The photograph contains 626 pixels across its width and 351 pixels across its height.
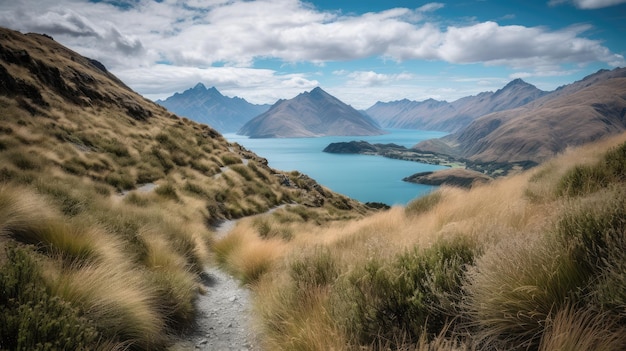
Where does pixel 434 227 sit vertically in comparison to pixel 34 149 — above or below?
below

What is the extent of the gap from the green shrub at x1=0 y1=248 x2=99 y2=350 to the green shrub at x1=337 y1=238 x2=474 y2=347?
2.52 m

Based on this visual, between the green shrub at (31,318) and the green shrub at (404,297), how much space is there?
2521mm

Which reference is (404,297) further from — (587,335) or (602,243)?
(602,243)

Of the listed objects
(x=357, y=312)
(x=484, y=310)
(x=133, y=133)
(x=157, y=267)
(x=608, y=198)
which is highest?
(x=133, y=133)

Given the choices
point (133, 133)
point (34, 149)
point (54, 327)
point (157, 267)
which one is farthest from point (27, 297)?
point (133, 133)

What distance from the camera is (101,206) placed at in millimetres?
8164

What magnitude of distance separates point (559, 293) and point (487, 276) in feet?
1.87

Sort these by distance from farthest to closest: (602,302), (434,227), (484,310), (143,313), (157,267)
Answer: (434,227), (157,267), (143,313), (484,310), (602,302)

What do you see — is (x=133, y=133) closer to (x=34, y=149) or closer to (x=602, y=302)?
(x=34, y=149)

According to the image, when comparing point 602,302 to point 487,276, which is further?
point 487,276

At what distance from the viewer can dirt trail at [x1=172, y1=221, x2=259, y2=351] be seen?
15.9 ft

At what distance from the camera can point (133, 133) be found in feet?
87.7

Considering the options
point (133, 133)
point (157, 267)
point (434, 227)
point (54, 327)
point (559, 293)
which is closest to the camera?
point (54, 327)

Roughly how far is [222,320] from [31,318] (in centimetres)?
351
